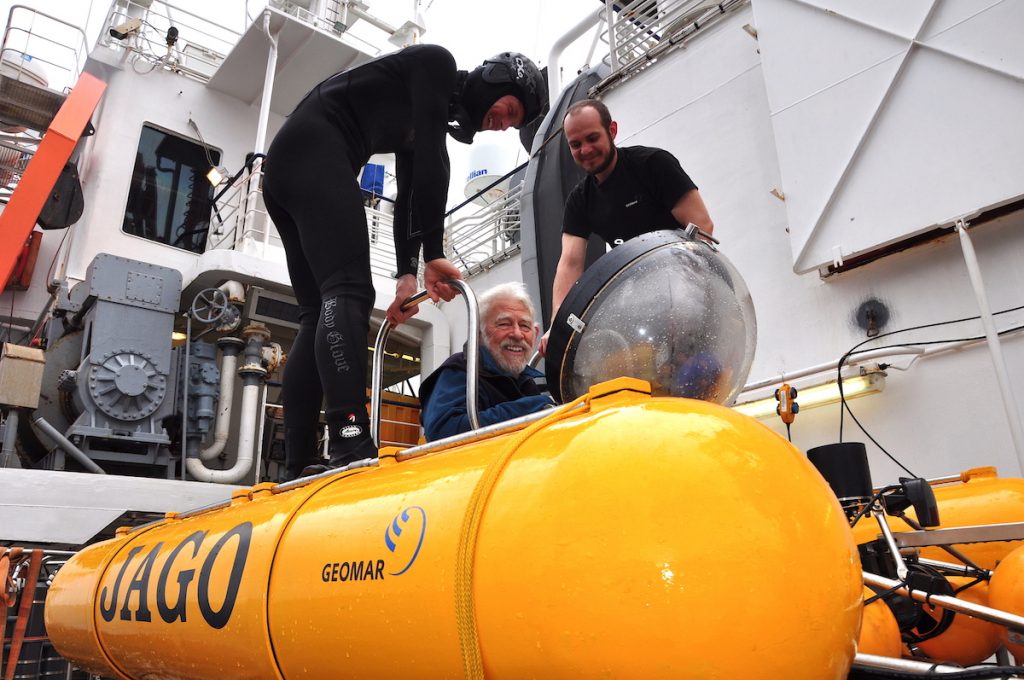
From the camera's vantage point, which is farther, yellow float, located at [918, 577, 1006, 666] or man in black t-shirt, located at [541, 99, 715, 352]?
man in black t-shirt, located at [541, 99, 715, 352]

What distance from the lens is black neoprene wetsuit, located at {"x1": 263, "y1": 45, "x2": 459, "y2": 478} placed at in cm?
168

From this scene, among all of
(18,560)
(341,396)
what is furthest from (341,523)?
(18,560)

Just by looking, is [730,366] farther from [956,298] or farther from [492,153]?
[492,153]

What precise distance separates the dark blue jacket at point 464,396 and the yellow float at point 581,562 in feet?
2.18

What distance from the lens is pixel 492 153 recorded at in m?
10.5

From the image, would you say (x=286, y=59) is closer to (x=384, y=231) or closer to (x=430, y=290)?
(x=384, y=231)

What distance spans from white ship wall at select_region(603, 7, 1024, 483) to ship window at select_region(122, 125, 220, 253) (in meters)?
5.03

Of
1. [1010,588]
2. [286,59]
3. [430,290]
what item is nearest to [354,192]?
[430,290]

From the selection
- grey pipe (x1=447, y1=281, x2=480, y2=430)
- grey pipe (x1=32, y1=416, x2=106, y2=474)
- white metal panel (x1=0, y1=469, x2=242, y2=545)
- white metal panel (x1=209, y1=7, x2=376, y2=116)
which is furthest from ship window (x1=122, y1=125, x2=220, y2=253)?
grey pipe (x1=447, y1=281, x2=480, y2=430)

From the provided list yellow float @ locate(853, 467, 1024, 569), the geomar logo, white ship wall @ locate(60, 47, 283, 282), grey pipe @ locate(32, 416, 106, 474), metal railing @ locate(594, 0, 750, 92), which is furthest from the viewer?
white ship wall @ locate(60, 47, 283, 282)

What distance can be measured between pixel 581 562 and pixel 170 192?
326 inches

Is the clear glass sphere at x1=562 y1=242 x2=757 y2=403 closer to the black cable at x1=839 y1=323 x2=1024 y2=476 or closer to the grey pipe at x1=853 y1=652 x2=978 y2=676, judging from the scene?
the grey pipe at x1=853 y1=652 x2=978 y2=676

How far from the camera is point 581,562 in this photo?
73 cm

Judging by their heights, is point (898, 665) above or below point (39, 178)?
below
